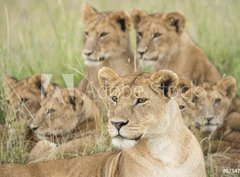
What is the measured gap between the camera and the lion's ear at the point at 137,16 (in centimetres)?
896

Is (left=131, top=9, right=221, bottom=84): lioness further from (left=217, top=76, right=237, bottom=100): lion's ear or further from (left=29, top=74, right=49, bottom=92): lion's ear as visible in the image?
(left=29, top=74, right=49, bottom=92): lion's ear

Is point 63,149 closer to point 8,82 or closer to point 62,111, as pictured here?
point 62,111

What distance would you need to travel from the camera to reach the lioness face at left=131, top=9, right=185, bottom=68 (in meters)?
8.90

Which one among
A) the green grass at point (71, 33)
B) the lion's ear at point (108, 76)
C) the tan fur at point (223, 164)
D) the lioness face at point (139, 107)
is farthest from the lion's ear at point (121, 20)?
the lioness face at point (139, 107)

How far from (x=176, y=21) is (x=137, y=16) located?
1.06ft

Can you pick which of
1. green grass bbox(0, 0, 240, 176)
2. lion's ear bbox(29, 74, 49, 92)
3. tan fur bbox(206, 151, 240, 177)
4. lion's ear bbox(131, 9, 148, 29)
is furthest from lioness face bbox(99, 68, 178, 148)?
lion's ear bbox(131, 9, 148, 29)

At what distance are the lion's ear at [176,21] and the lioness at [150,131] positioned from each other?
261cm

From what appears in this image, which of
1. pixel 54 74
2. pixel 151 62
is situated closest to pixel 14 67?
pixel 54 74

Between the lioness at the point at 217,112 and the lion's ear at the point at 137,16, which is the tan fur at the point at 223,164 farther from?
the lion's ear at the point at 137,16

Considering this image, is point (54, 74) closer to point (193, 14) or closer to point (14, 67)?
point (14, 67)

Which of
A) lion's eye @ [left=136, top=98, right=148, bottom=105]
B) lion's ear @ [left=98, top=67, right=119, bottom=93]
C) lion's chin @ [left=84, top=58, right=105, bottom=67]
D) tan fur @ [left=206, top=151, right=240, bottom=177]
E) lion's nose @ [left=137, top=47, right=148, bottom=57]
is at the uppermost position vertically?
lion's ear @ [left=98, top=67, right=119, bottom=93]

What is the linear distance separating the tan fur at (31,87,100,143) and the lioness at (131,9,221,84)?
1.02 metres

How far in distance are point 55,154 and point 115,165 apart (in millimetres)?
991

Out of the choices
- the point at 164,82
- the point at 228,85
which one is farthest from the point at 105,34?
the point at 164,82
